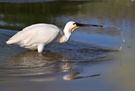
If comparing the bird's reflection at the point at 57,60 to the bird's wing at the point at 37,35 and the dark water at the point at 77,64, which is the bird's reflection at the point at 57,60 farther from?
the bird's wing at the point at 37,35

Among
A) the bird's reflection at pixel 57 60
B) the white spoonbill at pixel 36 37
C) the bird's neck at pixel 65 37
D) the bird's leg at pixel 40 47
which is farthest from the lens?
the bird's neck at pixel 65 37

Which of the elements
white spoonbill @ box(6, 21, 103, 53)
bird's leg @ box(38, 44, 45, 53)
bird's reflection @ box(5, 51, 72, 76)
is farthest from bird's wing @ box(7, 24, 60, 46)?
bird's reflection @ box(5, 51, 72, 76)

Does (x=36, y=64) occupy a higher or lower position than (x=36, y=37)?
lower

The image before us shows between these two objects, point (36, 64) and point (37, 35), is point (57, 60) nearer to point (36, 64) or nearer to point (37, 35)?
point (36, 64)

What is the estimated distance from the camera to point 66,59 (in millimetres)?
9500

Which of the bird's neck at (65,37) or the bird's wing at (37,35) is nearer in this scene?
the bird's wing at (37,35)

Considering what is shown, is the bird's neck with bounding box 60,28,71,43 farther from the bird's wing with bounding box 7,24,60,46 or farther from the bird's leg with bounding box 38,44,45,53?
→ the bird's leg with bounding box 38,44,45,53

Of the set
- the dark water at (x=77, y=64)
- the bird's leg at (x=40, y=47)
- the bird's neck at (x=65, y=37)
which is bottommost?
the dark water at (x=77, y=64)

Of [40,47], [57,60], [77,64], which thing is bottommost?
[77,64]

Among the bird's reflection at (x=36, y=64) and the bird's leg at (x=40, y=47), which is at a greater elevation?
the bird's leg at (x=40, y=47)

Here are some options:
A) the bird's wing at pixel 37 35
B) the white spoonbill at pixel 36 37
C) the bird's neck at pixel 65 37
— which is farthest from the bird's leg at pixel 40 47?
the bird's neck at pixel 65 37

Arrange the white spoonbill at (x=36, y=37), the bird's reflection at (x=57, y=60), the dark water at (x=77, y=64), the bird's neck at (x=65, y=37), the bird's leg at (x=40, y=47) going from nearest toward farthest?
the dark water at (x=77, y=64) → the bird's reflection at (x=57, y=60) → the white spoonbill at (x=36, y=37) → the bird's leg at (x=40, y=47) → the bird's neck at (x=65, y=37)

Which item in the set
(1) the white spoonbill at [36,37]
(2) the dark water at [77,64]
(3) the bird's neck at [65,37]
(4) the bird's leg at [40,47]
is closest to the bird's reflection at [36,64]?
(2) the dark water at [77,64]

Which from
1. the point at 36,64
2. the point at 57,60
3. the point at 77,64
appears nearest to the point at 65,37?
the point at 57,60
